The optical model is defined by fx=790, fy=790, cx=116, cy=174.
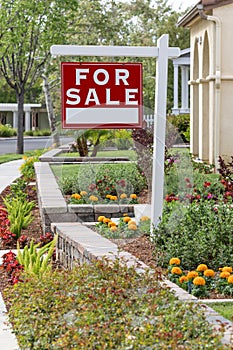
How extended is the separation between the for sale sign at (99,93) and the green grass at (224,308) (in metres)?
2.56

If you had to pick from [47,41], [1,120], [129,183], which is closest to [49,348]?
[129,183]

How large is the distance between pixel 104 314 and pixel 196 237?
267 cm

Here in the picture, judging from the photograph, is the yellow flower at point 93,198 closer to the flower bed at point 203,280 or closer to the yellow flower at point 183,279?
the flower bed at point 203,280

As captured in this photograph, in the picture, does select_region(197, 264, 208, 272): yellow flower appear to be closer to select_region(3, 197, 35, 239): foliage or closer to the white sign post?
the white sign post

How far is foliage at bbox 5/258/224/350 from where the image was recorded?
4332 mm

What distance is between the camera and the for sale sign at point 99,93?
7.62 metres

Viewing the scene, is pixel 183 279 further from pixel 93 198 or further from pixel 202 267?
pixel 93 198

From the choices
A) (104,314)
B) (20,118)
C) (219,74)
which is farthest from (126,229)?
(20,118)

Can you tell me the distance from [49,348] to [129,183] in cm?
628

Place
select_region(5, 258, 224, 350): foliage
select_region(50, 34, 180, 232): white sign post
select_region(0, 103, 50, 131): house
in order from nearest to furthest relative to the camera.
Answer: select_region(5, 258, 224, 350): foliage
select_region(50, 34, 180, 232): white sign post
select_region(0, 103, 50, 131): house

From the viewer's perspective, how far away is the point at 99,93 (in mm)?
7648

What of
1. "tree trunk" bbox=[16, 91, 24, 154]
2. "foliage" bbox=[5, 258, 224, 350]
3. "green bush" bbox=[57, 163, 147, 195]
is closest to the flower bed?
"foliage" bbox=[5, 258, 224, 350]

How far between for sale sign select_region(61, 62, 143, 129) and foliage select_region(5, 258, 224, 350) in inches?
86.8

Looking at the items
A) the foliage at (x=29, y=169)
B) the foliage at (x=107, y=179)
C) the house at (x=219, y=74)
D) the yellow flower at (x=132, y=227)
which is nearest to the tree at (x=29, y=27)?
the foliage at (x=29, y=169)
